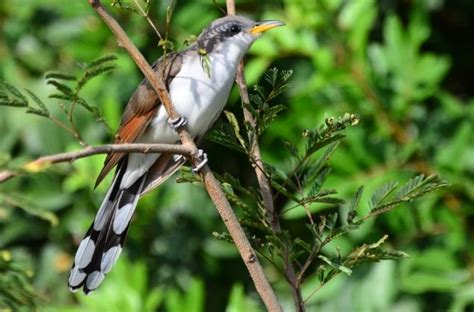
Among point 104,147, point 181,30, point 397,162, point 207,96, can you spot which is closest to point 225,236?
point 104,147

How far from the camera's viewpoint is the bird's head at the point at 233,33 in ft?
10.6

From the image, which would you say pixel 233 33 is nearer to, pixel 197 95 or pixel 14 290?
pixel 197 95

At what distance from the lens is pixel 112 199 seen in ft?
Result: 10.4

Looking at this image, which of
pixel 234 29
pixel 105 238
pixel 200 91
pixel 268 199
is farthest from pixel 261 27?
pixel 268 199

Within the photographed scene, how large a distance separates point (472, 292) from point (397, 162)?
0.61m

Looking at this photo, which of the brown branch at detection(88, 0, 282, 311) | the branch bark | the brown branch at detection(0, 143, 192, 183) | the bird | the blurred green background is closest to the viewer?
the brown branch at detection(0, 143, 192, 183)

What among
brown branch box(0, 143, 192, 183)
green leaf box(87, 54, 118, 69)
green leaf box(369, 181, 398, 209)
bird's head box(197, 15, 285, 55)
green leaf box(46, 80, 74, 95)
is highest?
bird's head box(197, 15, 285, 55)

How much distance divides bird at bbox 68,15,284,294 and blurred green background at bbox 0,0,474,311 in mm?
732

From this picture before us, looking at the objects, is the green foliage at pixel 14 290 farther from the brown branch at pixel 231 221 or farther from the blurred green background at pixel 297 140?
the blurred green background at pixel 297 140

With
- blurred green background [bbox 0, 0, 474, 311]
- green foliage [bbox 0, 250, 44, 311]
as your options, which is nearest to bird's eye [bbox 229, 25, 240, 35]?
blurred green background [bbox 0, 0, 474, 311]

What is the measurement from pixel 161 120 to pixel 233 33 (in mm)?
355

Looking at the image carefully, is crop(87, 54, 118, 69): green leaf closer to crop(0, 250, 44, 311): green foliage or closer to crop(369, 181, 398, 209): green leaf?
crop(369, 181, 398, 209): green leaf

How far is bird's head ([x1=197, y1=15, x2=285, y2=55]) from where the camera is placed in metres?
3.23

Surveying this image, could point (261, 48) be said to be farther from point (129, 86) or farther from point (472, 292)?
point (472, 292)
